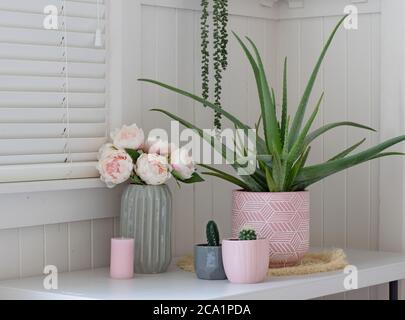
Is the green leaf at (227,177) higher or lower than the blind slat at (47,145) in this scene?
lower

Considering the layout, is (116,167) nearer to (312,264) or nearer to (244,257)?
(244,257)

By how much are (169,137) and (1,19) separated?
2.03 ft

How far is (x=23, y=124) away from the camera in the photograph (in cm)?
205

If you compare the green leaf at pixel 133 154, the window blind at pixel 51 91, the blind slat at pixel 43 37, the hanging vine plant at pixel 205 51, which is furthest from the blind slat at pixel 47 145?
the hanging vine plant at pixel 205 51

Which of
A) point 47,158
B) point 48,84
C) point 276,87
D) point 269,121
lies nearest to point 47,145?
point 47,158

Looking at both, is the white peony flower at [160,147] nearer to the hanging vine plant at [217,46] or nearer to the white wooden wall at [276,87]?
the white wooden wall at [276,87]

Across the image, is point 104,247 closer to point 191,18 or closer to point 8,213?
point 8,213

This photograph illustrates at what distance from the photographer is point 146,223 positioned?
215 cm

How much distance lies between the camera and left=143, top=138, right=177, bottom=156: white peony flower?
218 centimetres

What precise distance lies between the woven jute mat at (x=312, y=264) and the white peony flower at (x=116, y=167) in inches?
11.5

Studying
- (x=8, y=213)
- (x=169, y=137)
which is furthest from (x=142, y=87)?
(x=8, y=213)

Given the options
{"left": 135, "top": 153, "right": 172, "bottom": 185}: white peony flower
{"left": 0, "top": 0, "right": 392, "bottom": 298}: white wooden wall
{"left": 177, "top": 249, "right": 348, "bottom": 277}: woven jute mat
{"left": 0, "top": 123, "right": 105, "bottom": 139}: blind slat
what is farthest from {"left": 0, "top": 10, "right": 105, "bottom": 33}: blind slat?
{"left": 177, "top": 249, "right": 348, "bottom": 277}: woven jute mat

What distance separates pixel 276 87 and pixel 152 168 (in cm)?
81

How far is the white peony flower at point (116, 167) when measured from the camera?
212 cm
